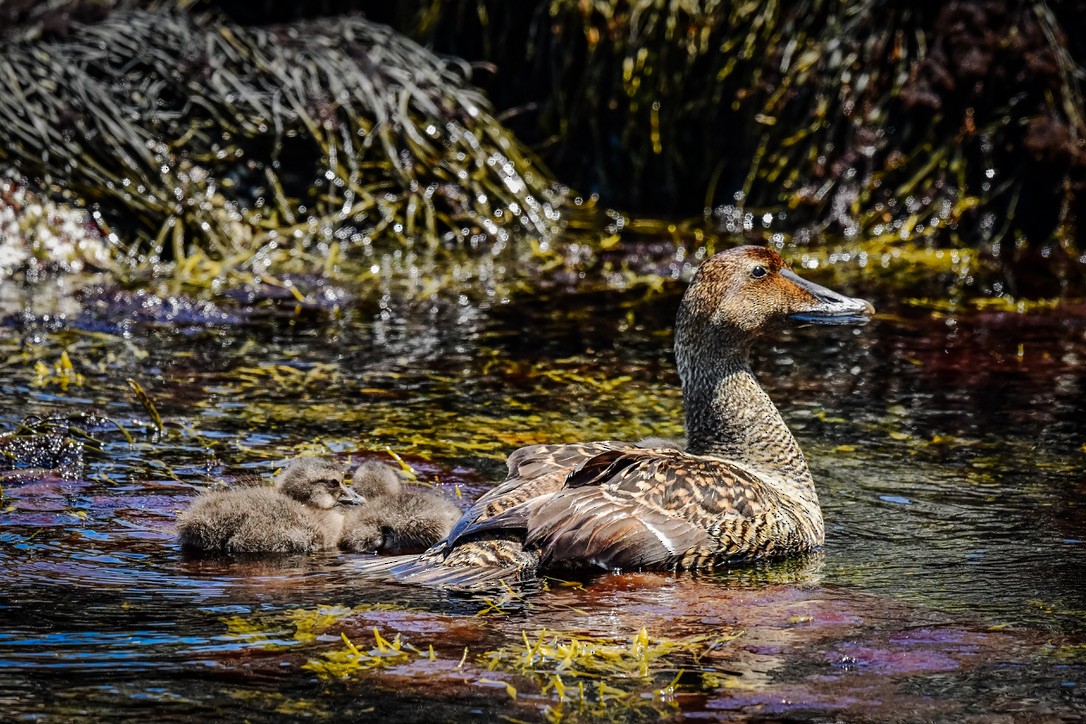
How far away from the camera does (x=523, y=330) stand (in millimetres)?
9688

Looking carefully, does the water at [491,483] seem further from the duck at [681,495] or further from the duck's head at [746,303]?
the duck's head at [746,303]

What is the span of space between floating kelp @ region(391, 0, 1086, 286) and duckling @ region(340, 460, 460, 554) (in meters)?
6.64

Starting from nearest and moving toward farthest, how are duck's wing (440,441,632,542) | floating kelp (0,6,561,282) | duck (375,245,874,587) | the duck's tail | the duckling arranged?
the duck's tail, duck (375,245,874,587), duck's wing (440,441,632,542), the duckling, floating kelp (0,6,561,282)

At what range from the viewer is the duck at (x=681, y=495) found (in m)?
5.64

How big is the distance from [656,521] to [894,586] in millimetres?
836

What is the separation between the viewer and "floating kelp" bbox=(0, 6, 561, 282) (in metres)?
11.2

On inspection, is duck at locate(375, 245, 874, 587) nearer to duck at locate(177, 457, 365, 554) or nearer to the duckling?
the duckling

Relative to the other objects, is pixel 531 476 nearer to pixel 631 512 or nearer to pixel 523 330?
pixel 631 512

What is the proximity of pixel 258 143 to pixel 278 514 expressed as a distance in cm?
642

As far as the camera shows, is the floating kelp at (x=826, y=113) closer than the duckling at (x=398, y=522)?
No

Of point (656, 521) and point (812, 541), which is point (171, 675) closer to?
point (656, 521)

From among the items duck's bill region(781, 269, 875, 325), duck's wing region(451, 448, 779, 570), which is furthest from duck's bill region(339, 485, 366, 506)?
duck's bill region(781, 269, 875, 325)

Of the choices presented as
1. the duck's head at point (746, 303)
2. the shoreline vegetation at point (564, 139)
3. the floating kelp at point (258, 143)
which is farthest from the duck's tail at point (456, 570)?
the floating kelp at point (258, 143)

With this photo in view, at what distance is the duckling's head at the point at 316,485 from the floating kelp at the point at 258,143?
4.77 metres
